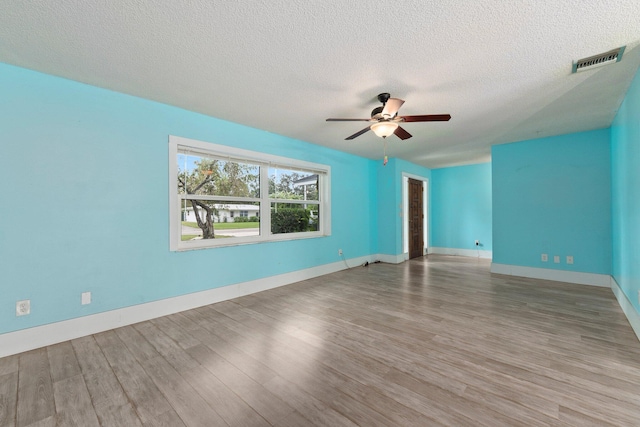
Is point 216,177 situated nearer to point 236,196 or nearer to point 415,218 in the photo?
point 236,196

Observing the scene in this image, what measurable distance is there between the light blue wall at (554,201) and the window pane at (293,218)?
356 centimetres

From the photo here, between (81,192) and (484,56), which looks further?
(81,192)

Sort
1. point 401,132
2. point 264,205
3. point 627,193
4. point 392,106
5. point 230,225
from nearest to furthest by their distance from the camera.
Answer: point 392,106 < point 627,193 < point 401,132 < point 230,225 < point 264,205

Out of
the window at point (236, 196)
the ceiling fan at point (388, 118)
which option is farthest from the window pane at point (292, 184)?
the ceiling fan at point (388, 118)

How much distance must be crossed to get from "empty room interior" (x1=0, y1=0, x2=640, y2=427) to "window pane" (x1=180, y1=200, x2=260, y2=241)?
0.10ft

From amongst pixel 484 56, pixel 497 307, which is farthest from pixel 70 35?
pixel 497 307

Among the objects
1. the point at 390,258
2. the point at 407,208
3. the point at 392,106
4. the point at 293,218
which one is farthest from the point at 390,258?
the point at 392,106

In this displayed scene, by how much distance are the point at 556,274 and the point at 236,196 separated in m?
5.43

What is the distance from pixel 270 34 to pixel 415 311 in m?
3.11

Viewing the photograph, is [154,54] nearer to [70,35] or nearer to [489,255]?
[70,35]

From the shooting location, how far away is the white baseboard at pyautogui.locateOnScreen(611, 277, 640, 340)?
2370 mm

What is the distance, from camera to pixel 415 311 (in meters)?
3.02

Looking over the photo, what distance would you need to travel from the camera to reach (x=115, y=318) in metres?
2.62

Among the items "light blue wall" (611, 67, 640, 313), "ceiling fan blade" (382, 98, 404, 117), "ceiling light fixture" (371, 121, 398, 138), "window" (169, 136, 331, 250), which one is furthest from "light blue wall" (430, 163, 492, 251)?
"ceiling fan blade" (382, 98, 404, 117)
